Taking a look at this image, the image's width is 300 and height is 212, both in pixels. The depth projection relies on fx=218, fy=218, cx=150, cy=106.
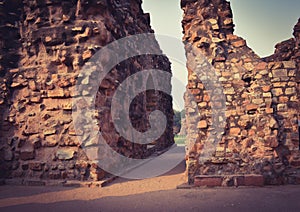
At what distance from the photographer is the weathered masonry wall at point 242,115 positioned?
4098 mm

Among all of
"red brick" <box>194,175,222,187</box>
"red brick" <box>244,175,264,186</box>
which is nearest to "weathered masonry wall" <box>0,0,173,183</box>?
"red brick" <box>194,175,222,187</box>

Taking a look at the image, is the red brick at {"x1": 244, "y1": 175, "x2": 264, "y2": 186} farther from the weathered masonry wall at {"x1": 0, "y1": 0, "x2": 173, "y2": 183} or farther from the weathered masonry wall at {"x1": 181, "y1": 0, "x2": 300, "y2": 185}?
the weathered masonry wall at {"x1": 0, "y1": 0, "x2": 173, "y2": 183}

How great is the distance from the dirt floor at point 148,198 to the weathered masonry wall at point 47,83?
626 mm

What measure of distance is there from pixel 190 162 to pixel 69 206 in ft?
7.50

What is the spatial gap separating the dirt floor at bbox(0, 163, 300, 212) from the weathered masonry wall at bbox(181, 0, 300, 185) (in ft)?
1.23

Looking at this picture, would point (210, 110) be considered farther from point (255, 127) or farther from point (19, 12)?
point (19, 12)

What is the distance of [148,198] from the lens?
140 inches

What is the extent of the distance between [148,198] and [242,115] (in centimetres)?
238

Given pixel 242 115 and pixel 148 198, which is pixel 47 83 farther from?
pixel 242 115

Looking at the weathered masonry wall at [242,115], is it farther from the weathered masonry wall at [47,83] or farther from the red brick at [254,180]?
the weathered masonry wall at [47,83]

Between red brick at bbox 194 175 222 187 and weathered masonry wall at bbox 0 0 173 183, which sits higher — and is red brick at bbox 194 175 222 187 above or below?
below

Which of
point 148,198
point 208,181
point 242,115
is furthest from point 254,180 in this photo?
point 148,198

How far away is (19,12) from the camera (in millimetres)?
5625

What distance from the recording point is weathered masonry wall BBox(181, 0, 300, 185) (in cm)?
410
